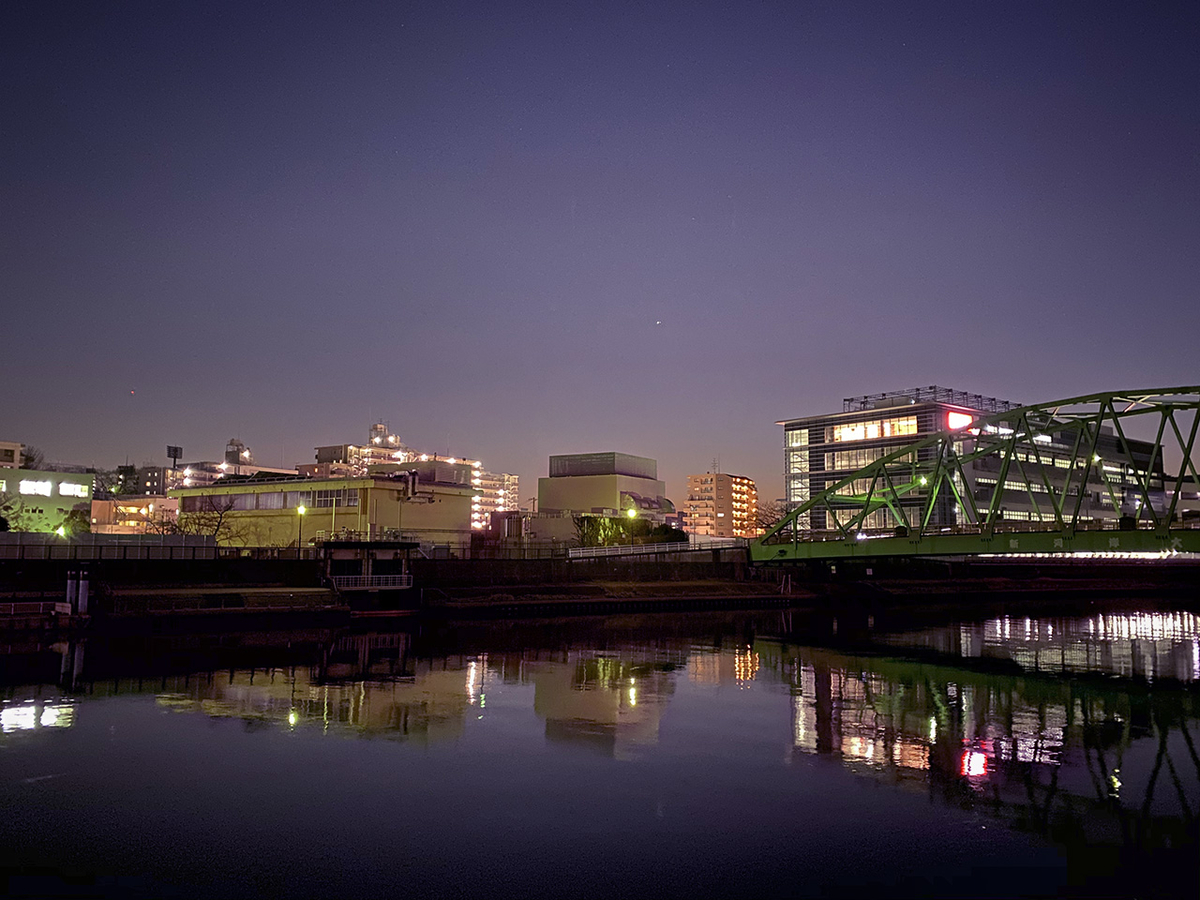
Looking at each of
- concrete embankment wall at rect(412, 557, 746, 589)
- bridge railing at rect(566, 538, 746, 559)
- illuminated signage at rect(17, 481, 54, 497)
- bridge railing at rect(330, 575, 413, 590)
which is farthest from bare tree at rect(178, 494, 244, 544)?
bridge railing at rect(330, 575, 413, 590)

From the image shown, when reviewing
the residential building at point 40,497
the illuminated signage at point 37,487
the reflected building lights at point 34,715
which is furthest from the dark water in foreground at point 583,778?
the illuminated signage at point 37,487

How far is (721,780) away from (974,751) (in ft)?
28.2

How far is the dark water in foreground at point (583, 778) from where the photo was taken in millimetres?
16375

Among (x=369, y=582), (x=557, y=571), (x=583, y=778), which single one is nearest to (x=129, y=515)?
(x=557, y=571)

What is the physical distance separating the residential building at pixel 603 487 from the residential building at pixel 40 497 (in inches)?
2732

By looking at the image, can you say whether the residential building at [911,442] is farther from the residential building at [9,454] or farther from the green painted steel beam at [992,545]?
the residential building at [9,454]

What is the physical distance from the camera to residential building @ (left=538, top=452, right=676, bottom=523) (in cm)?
15162

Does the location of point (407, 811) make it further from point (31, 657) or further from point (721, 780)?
point (31, 657)

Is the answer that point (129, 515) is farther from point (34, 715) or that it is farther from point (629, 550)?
point (34, 715)

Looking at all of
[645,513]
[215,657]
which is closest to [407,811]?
[215,657]

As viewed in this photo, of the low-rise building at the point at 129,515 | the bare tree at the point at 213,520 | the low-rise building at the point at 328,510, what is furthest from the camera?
the low-rise building at the point at 129,515

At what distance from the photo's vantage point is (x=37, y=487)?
11269 centimetres

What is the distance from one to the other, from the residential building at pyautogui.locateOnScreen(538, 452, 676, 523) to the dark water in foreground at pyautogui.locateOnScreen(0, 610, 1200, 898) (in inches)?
4209

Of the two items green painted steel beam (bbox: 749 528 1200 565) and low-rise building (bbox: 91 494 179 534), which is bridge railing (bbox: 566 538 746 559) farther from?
low-rise building (bbox: 91 494 179 534)
